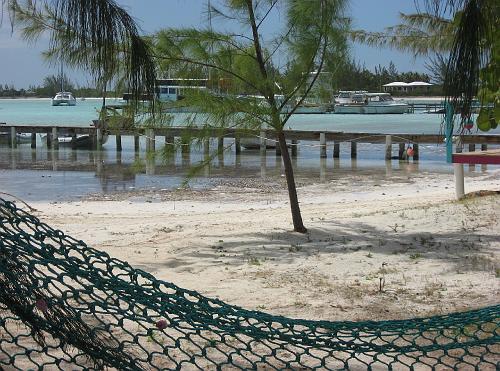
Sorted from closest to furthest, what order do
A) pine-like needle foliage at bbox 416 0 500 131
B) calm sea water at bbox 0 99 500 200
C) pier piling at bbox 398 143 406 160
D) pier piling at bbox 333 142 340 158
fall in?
1. pine-like needle foliage at bbox 416 0 500 131
2. calm sea water at bbox 0 99 500 200
3. pier piling at bbox 398 143 406 160
4. pier piling at bbox 333 142 340 158

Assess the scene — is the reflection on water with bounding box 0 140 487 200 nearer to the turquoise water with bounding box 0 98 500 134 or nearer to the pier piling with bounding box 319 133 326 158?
the pier piling with bounding box 319 133 326 158

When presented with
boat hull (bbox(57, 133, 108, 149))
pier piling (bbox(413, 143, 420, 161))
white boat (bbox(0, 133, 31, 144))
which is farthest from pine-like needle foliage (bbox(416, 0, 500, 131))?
white boat (bbox(0, 133, 31, 144))

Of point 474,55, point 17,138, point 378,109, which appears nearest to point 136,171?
point 474,55

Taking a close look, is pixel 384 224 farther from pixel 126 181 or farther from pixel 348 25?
pixel 126 181

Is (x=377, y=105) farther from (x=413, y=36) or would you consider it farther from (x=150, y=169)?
(x=413, y=36)

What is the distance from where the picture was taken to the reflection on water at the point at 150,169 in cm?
2202

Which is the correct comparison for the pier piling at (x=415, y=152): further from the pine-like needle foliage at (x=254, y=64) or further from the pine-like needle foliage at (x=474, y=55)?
the pine-like needle foliage at (x=474, y=55)

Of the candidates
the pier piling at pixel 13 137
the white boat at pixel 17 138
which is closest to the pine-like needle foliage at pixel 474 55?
the pier piling at pixel 13 137

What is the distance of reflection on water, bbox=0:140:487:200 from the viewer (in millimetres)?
22016

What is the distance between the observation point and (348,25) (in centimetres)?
1138

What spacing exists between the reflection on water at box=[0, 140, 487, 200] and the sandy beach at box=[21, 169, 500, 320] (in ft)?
13.0

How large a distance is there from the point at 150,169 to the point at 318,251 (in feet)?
54.0

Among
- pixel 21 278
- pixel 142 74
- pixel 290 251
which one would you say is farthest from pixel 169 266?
pixel 21 278

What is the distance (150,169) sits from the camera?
83.4ft
